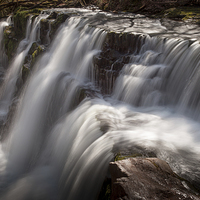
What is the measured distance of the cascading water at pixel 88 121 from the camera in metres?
4.55

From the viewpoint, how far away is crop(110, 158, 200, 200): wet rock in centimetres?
308

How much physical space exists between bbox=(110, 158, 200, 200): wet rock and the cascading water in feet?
1.56

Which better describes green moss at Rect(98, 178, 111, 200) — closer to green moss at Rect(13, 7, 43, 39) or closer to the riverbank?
the riverbank

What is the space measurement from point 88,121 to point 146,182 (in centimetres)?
260

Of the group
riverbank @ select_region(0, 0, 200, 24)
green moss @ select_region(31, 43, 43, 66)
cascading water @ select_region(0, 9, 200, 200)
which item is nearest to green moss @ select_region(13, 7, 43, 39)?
riverbank @ select_region(0, 0, 200, 24)

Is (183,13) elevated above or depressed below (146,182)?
above

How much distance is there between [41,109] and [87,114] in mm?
3156

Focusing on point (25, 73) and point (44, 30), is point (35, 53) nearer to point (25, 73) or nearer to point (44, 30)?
point (25, 73)

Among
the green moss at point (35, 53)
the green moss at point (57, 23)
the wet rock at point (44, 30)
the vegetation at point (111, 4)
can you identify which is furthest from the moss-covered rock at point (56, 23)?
the vegetation at point (111, 4)

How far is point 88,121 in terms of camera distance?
18.5 ft

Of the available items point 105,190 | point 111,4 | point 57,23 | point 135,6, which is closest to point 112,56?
point 57,23

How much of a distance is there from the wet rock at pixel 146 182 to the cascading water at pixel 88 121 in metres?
0.48

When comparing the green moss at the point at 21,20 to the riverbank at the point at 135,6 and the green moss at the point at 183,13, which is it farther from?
the green moss at the point at 183,13

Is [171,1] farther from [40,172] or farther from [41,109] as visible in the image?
[40,172]
